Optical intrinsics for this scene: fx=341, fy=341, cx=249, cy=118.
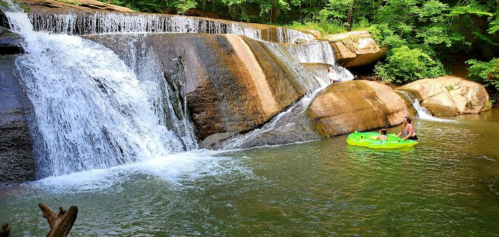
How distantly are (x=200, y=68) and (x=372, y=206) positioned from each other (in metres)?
6.19

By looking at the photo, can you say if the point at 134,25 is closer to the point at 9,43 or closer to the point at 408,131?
the point at 9,43

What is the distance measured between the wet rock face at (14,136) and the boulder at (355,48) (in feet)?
43.0

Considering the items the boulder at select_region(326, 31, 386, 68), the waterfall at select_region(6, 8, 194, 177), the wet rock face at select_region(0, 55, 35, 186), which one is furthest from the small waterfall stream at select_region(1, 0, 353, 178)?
the boulder at select_region(326, 31, 386, 68)

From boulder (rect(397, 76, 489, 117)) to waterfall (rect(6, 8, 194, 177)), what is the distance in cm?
1139

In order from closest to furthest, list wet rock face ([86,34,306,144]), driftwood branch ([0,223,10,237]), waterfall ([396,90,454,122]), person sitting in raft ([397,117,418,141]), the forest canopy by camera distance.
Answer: driftwood branch ([0,223,10,237]) → person sitting in raft ([397,117,418,141]) → wet rock face ([86,34,306,144]) → waterfall ([396,90,454,122]) → the forest canopy

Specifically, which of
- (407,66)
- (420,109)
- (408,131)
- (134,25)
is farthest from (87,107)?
(407,66)

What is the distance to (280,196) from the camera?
17.5 feet

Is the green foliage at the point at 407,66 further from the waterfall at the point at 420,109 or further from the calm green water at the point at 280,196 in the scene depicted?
the calm green water at the point at 280,196

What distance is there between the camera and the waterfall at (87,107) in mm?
6961

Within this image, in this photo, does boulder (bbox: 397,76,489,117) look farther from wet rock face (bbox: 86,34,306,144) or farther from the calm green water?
wet rock face (bbox: 86,34,306,144)

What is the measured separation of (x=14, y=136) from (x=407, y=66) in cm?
1674

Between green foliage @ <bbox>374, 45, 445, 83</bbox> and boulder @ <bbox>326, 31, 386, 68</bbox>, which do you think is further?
green foliage @ <bbox>374, 45, 445, 83</bbox>

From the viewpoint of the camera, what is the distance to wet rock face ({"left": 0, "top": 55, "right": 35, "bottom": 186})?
20.0 ft

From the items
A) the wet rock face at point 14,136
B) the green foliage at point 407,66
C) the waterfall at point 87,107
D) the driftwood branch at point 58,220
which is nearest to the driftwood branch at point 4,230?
the driftwood branch at point 58,220
